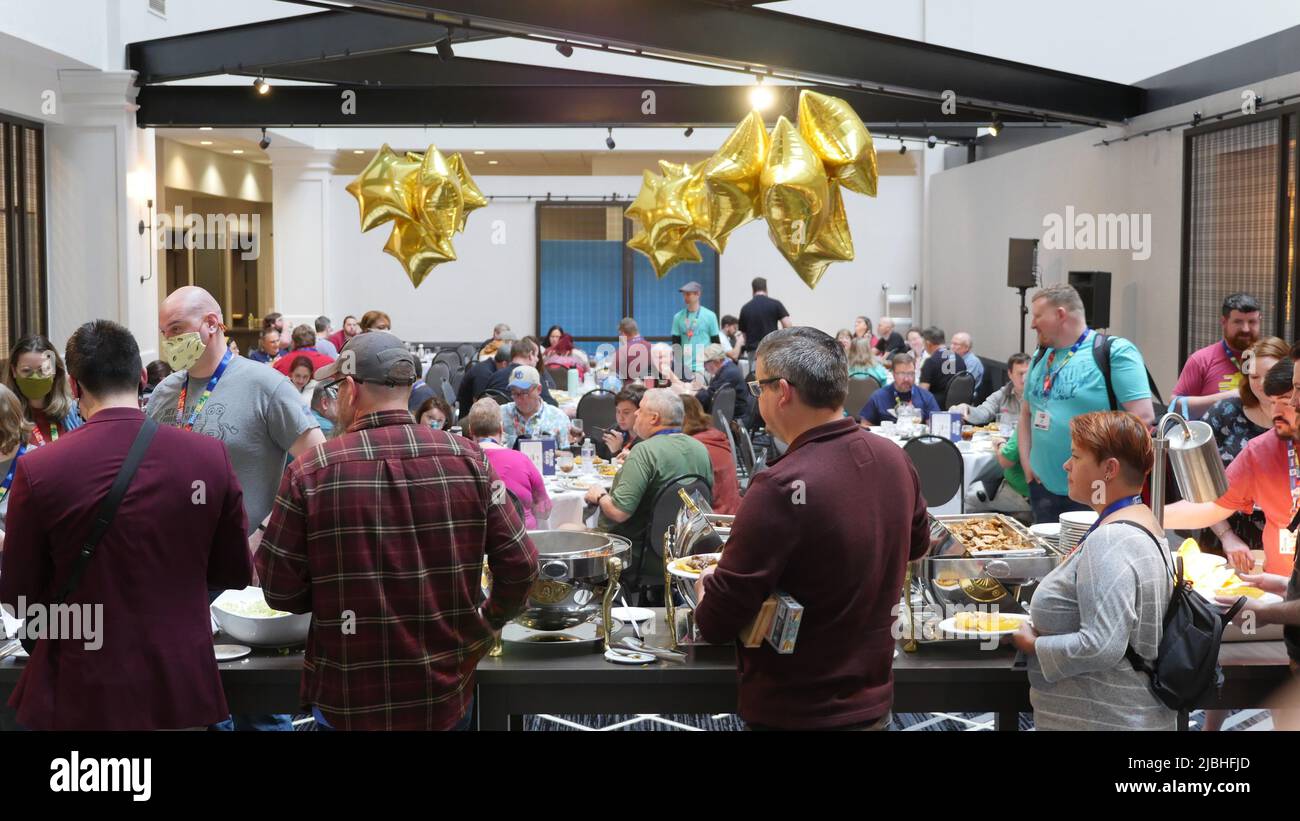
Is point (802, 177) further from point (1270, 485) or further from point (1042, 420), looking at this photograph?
point (1270, 485)

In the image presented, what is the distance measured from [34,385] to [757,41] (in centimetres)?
436

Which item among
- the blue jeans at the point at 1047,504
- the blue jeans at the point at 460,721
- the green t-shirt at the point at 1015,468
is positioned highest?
the green t-shirt at the point at 1015,468

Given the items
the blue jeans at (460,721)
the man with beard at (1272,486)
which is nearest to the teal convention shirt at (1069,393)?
the man with beard at (1272,486)

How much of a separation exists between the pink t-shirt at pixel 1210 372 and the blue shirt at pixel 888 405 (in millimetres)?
2553

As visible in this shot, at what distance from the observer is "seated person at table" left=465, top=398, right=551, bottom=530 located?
5.03 m

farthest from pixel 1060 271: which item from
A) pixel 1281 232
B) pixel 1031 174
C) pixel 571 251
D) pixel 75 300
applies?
pixel 75 300

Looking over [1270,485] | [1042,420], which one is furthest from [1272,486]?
[1042,420]

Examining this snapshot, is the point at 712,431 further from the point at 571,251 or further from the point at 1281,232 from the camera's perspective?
the point at 571,251

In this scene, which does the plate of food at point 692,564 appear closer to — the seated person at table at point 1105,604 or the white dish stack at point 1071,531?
the seated person at table at point 1105,604

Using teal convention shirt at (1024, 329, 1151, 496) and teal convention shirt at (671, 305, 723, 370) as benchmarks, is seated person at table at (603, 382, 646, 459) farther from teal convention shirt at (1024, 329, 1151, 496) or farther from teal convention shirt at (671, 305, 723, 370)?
teal convention shirt at (671, 305, 723, 370)

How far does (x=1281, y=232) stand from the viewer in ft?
29.7

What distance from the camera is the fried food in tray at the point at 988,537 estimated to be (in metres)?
3.39

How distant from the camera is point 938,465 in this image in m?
7.04

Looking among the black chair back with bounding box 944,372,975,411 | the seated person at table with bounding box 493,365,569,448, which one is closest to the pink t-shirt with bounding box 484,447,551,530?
the seated person at table with bounding box 493,365,569,448
